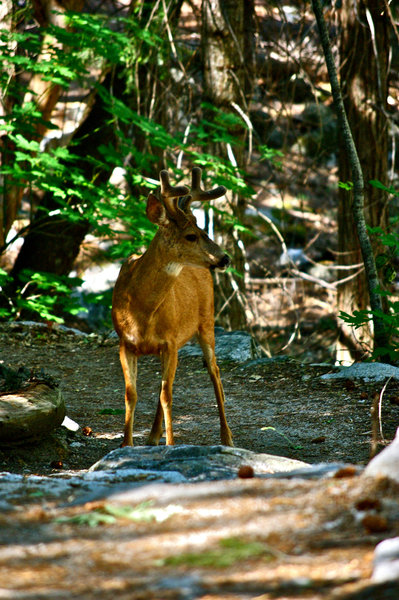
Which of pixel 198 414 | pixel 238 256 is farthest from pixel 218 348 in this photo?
pixel 198 414

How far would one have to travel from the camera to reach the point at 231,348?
31.7 ft

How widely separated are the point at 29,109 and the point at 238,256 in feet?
11.8

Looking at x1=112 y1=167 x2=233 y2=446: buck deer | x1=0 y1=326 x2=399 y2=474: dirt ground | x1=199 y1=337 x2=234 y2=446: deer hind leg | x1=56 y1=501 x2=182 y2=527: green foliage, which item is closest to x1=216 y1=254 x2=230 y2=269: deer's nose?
x1=112 y1=167 x2=233 y2=446: buck deer

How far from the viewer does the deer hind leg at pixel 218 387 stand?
648 centimetres

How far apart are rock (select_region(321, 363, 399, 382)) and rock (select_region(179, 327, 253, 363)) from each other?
4.87 feet

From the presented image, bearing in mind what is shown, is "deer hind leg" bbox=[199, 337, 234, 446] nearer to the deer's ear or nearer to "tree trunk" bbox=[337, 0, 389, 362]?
the deer's ear

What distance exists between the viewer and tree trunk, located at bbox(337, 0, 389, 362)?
34.4ft

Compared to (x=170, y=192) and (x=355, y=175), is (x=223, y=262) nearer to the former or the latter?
(x=170, y=192)

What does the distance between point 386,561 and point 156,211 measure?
4.21 m

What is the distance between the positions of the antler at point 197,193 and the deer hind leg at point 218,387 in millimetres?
1446

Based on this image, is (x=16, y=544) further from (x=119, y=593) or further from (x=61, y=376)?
(x=61, y=376)

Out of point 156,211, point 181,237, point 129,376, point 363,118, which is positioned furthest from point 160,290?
point 363,118

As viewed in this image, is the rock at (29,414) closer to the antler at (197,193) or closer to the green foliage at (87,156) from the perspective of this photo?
the antler at (197,193)

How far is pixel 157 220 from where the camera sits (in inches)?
243
